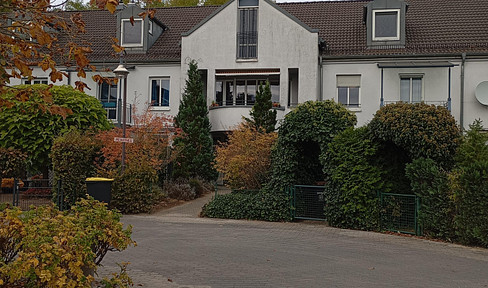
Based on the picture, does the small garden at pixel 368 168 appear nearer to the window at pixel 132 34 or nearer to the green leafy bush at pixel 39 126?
the green leafy bush at pixel 39 126

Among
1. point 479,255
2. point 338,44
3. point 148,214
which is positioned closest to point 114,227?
point 479,255

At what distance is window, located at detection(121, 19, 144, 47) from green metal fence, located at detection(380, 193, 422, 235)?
19073mm

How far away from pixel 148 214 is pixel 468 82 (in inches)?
662

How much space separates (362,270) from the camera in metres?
9.55

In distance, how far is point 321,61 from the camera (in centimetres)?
2675

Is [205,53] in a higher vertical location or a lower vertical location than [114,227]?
higher

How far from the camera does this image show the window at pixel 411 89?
86.4ft

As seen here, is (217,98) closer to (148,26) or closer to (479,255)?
(148,26)

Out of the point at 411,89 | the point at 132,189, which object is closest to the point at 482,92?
the point at 411,89

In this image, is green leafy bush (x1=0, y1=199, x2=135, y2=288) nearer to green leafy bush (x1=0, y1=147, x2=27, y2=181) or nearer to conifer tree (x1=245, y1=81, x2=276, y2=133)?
green leafy bush (x1=0, y1=147, x2=27, y2=181)

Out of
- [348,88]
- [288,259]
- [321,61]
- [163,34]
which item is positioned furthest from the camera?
[163,34]

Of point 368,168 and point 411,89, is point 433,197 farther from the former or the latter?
point 411,89

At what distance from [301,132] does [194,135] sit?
10060 millimetres

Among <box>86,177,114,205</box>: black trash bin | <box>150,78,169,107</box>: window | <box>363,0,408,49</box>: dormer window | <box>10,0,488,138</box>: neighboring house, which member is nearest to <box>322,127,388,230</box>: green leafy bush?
<box>86,177,114,205</box>: black trash bin
